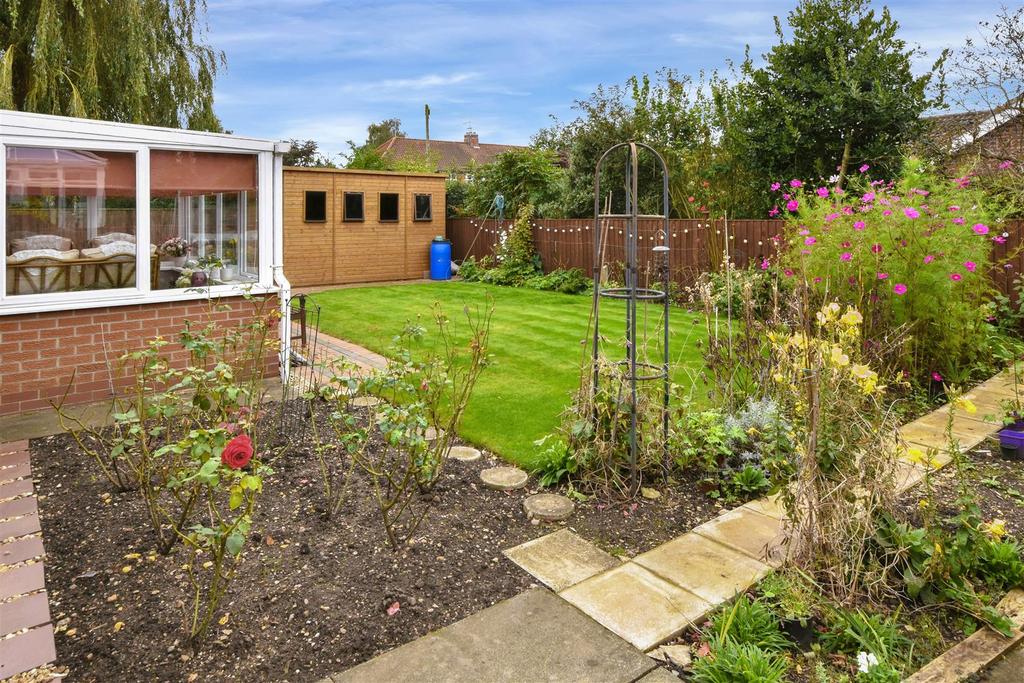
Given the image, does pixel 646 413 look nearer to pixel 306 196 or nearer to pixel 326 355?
pixel 326 355

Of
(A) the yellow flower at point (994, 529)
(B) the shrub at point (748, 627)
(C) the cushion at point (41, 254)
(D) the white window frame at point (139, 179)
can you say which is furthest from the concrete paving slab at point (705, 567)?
(C) the cushion at point (41, 254)

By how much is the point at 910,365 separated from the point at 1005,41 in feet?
26.4

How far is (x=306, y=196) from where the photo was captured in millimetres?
13891

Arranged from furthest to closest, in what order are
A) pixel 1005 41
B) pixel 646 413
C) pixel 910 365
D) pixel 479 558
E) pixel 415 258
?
pixel 415 258 → pixel 1005 41 → pixel 910 365 → pixel 646 413 → pixel 479 558

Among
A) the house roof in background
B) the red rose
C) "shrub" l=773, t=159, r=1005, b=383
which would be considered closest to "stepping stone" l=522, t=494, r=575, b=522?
the red rose

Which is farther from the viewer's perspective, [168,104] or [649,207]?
[649,207]

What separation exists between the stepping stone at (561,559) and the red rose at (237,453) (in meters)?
1.27

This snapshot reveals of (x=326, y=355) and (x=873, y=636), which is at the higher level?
(x=326, y=355)

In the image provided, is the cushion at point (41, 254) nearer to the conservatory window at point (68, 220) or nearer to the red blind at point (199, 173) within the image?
the conservatory window at point (68, 220)

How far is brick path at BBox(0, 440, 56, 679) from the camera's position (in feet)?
7.63

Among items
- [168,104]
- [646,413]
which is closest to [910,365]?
[646,413]

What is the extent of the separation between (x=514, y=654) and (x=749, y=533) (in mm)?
1465

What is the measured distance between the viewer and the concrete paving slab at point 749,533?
307cm

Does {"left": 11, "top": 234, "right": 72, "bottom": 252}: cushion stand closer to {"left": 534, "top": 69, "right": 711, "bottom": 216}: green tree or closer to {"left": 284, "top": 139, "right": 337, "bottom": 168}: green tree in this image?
{"left": 534, "top": 69, "right": 711, "bottom": 216}: green tree
